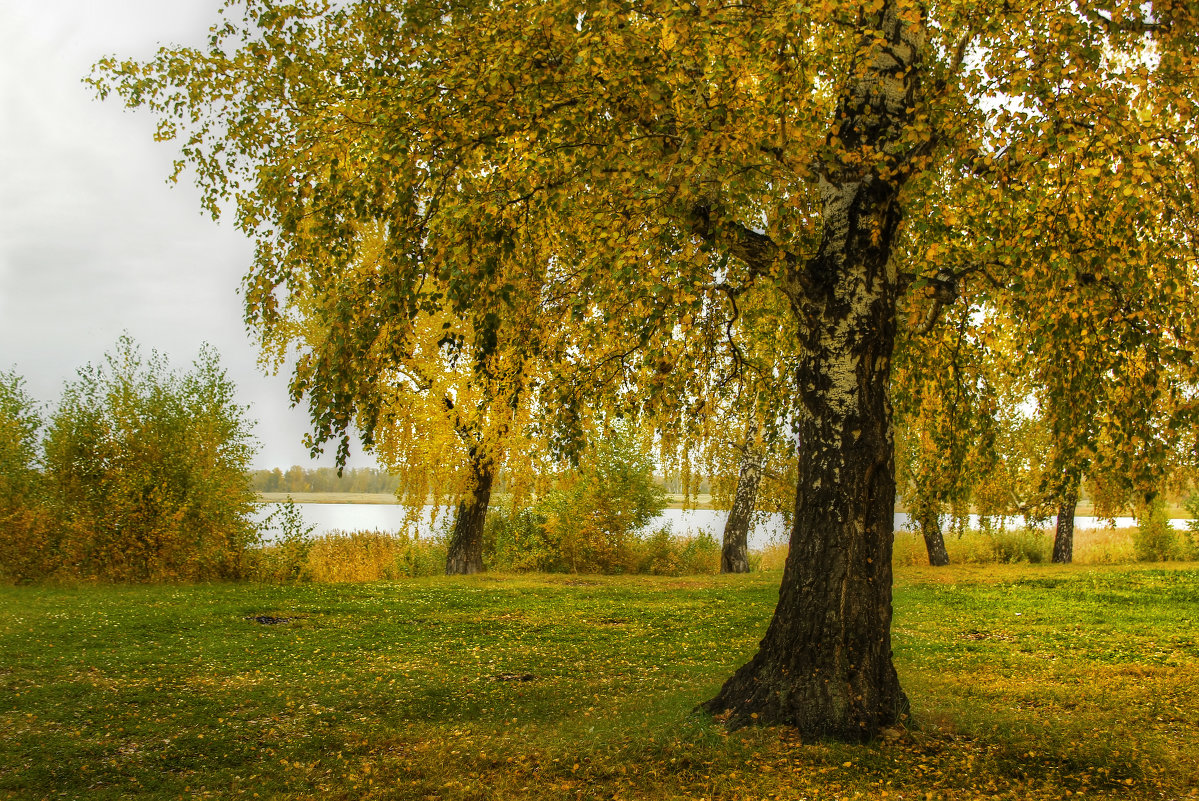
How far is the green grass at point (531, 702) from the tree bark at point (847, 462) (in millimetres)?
408

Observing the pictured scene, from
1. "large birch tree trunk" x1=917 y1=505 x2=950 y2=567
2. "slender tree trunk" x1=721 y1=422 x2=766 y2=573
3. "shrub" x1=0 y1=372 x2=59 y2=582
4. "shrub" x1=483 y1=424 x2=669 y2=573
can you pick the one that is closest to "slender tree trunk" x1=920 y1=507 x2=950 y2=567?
"large birch tree trunk" x1=917 y1=505 x2=950 y2=567

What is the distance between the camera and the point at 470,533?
19.3m

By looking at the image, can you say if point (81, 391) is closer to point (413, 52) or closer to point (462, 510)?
point (462, 510)

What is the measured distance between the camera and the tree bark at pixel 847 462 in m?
6.05

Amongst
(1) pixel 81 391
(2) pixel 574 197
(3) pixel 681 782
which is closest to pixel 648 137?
(2) pixel 574 197

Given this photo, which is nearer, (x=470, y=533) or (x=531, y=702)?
(x=531, y=702)

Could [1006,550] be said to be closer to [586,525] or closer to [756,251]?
[586,525]

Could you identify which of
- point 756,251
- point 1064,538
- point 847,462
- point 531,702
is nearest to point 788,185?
point 756,251

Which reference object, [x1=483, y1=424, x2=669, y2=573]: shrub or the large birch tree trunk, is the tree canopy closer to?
[x1=483, y1=424, x2=669, y2=573]: shrub

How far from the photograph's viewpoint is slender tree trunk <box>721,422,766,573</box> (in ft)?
63.7

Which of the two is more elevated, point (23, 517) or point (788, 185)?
point (788, 185)

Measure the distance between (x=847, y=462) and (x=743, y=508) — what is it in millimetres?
14223

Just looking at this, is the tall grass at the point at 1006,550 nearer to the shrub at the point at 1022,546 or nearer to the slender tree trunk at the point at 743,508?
the shrub at the point at 1022,546

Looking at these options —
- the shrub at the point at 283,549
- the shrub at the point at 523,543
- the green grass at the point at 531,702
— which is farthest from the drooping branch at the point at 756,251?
the shrub at the point at 523,543
